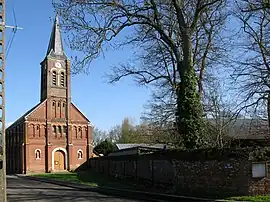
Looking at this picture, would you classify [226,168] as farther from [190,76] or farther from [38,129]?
[38,129]

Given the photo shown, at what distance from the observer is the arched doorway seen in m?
69.6

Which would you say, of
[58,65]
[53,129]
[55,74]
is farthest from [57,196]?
[58,65]

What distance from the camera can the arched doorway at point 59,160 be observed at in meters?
69.6

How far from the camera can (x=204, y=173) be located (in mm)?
20906

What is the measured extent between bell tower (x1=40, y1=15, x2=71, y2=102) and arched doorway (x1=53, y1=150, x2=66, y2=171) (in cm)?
964

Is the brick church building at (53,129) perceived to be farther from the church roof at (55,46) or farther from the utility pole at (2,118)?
the utility pole at (2,118)

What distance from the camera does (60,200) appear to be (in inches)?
795

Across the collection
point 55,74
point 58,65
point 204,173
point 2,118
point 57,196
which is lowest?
point 57,196

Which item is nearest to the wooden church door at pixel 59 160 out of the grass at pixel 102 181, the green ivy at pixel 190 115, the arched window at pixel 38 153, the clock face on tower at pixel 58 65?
the arched window at pixel 38 153

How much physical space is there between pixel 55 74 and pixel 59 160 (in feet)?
50.3

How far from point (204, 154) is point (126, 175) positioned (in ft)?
41.7

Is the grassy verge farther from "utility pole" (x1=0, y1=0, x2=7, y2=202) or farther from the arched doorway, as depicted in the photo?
the arched doorway

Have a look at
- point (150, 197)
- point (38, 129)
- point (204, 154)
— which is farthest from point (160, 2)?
point (38, 129)

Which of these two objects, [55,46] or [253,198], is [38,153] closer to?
[55,46]
